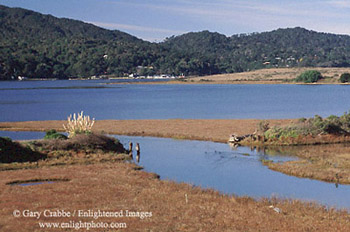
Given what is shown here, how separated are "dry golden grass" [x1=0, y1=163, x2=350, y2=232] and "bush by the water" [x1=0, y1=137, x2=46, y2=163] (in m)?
5.30

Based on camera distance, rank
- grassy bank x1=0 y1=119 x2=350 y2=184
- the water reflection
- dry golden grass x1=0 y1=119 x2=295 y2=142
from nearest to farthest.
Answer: the water reflection, grassy bank x1=0 y1=119 x2=350 y2=184, dry golden grass x1=0 y1=119 x2=295 y2=142

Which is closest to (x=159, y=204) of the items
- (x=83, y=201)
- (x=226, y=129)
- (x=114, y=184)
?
(x=83, y=201)

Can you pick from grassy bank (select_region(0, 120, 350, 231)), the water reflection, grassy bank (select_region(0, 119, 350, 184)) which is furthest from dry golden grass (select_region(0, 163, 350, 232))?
grassy bank (select_region(0, 119, 350, 184))

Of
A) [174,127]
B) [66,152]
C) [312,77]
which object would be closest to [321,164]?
[66,152]

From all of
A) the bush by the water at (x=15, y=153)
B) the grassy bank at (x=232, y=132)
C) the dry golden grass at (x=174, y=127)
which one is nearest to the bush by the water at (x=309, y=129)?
the grassy bank at (x=232, y=132)

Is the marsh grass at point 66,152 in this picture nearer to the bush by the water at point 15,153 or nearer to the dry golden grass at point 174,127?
the bush by the water at point 15,153

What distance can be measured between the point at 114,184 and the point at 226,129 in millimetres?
26322

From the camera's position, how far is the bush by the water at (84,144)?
33.4m

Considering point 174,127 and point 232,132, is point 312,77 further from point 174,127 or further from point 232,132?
point 232,132

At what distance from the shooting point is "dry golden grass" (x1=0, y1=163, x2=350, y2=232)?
17.0 metres

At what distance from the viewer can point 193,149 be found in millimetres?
38000

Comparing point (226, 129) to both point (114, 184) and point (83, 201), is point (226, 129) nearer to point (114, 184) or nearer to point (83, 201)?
point (114, 184)

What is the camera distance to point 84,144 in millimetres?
34438

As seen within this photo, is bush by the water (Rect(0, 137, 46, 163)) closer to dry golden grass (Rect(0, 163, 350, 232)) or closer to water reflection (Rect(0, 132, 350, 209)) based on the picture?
dry golden grass (Rect(0, 163, 350, 232))
